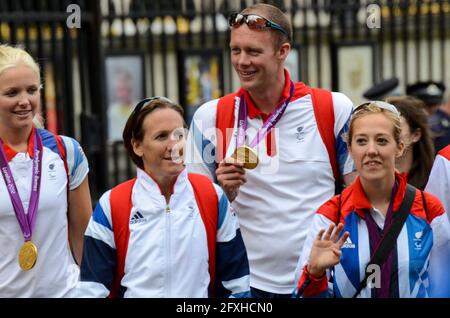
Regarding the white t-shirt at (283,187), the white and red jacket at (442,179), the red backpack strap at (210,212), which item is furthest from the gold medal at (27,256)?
the white and red jacket at (442,179)

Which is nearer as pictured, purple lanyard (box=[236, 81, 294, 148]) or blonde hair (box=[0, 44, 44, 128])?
blonde hair (box=[0, 44, 44, 128])

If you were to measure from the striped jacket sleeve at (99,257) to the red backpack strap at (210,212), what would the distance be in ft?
1.29

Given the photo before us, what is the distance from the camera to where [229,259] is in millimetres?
4766

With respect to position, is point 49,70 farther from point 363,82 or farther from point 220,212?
point 220,212

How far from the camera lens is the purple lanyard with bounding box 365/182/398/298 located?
457 centimetres

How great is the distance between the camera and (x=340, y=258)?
4.59 meters

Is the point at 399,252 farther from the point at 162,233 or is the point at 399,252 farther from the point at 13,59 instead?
the point at 13,59

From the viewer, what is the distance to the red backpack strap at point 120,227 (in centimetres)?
468

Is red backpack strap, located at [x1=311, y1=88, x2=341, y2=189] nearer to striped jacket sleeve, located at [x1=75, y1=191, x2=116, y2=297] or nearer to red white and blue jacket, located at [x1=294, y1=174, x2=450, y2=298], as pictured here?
red white and blue jacket, located at [x1=294, y1=174, x2=450, y2=298]

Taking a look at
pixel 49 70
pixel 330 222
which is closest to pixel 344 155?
pixel 330 222

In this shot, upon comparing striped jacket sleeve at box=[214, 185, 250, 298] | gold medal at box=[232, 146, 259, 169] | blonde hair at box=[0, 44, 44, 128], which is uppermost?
blonde hair at box=[0, 44, 44, 128]

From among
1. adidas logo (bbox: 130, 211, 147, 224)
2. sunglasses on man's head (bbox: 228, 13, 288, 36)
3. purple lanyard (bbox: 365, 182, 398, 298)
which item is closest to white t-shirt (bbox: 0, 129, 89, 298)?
adidas logo (bbox: 130, 211, 147, 224)

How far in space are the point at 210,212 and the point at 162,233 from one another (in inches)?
9.6

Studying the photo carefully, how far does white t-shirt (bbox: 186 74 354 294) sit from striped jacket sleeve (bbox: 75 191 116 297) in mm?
954
